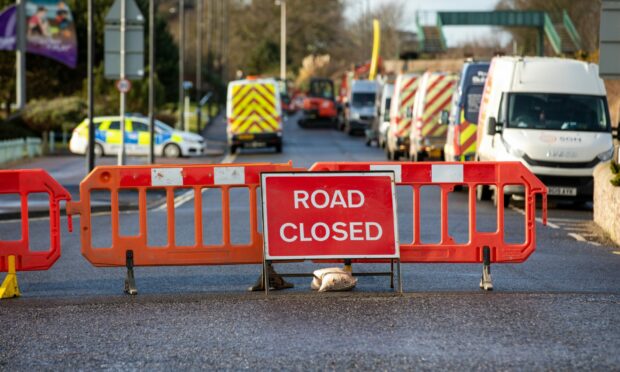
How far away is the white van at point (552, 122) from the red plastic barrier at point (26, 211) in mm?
12079

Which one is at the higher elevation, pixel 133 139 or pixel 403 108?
pixel 403 108

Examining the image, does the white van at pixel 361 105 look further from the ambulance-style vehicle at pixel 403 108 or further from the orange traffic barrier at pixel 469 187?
the orange traffic barrier at pixel 469 187

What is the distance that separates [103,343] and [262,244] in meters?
2.96

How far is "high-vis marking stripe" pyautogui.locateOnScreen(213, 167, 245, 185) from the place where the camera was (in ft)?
38.3

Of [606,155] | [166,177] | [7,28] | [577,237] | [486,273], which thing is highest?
[7,28]

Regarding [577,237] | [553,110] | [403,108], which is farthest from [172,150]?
[577,237]

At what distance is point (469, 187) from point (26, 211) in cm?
372

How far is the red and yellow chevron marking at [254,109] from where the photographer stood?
4525cm

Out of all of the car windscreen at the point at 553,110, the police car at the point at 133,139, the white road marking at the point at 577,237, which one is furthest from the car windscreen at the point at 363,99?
the white road marking at the point at 577,237

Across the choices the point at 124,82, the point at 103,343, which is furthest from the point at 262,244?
the point at 124,82

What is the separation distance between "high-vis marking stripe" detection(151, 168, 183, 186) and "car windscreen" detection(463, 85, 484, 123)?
16.2 meters

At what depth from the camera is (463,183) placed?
11.7 m

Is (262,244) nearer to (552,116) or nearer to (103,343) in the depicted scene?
(103,343)

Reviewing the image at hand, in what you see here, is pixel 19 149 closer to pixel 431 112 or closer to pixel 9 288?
pixel 431 112
